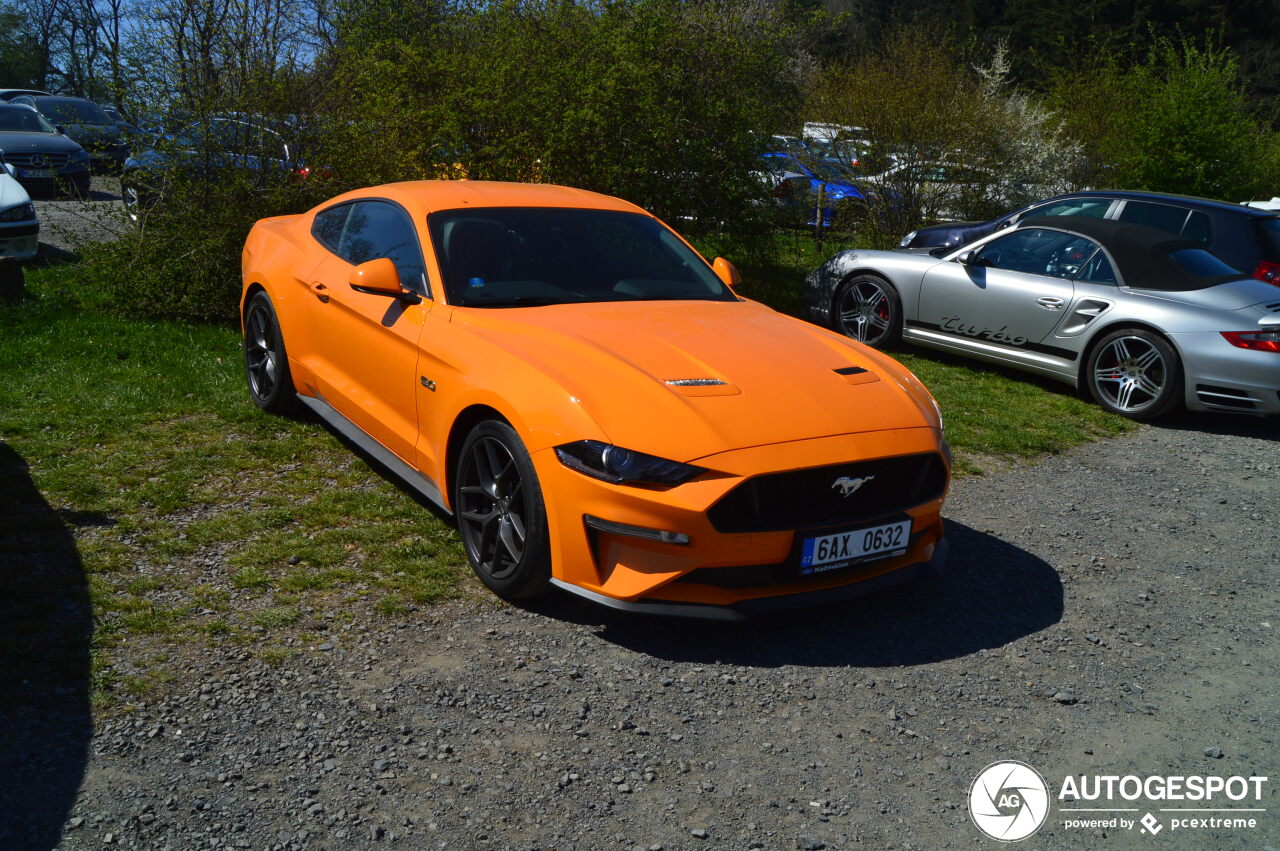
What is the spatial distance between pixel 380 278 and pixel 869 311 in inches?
243

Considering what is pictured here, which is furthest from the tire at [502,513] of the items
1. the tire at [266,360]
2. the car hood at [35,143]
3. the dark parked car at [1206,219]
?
the car hood at [35,143]

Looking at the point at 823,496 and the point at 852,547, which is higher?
the point at 823,496

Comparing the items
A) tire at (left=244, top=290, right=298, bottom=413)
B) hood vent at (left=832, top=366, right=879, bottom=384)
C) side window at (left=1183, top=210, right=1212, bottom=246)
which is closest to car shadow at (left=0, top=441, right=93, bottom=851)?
tire at (left=244, top=290, right=298, bottom=413)

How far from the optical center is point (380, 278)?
4941mm

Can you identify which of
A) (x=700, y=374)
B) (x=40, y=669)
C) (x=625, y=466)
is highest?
(x=700, y=374)

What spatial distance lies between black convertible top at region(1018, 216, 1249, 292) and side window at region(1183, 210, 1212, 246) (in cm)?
30

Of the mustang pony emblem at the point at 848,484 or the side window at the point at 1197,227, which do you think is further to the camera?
the side window at the point at 1197,227

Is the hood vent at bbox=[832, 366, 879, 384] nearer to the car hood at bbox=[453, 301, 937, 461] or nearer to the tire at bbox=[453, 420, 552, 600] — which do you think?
the car hood at bbox=[453, 301, 937, 461]

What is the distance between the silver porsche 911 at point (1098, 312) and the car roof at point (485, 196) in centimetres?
431

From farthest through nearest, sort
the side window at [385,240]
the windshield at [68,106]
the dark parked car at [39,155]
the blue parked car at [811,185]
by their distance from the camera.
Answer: the windshield at [68,106]
the dark parked car at [39,155]
the blue parked car at [811,185]
the side window at [385,240]

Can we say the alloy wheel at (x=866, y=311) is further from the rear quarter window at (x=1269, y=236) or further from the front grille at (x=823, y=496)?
the front grille at (x=823, y=496)

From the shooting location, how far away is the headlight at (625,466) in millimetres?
3834

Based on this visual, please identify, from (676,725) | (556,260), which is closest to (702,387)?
(676,725)

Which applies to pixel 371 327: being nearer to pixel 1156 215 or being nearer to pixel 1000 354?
pixel 1000 354
